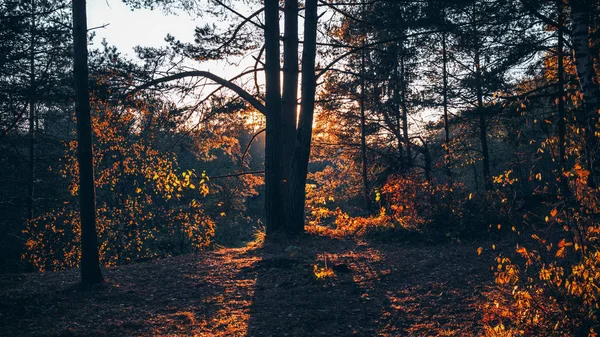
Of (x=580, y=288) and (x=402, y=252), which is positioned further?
(x=402, y=252)

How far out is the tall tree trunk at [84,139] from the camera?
641 cm

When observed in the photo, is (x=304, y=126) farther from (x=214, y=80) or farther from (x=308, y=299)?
(x=308, y=299)

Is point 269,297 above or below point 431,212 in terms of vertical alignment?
below

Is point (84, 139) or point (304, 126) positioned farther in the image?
point (304, 126)

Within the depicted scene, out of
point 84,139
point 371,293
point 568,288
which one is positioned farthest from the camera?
point 84,139

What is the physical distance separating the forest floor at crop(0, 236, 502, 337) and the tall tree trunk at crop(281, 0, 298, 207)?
3.20 m

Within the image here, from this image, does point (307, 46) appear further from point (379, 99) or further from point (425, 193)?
point (379, 99)

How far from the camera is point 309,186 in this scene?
14.2m

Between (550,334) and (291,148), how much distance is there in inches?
299

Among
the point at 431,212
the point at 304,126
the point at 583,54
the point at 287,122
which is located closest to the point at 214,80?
the point at 287,122

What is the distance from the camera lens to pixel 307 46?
34.1ft

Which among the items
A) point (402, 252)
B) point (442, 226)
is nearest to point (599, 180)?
point (402, 252)

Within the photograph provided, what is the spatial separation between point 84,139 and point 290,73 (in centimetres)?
514

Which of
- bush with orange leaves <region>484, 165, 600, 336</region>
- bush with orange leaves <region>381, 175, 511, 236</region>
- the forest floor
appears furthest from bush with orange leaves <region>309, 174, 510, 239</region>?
bush with orange leaves <region>484, 165, 600, 336</region>
